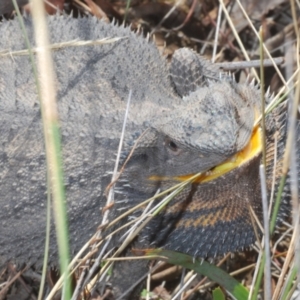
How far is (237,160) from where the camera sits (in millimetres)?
2168

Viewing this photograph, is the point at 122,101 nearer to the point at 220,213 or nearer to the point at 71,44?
the point at 71,44

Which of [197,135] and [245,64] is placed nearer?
[197,135]

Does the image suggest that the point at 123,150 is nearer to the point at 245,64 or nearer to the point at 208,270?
the point at 208,270

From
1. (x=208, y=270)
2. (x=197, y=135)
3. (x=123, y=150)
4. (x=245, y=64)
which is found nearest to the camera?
(x=197, y=135)

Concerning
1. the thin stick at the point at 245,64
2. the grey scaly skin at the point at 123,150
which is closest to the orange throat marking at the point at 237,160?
the grey scaly skin at the point at 123,150

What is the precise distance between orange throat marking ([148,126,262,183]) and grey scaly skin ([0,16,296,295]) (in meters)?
0.02

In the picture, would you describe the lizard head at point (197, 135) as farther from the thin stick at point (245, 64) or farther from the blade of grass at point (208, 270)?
the thin stick at point (245, 64)

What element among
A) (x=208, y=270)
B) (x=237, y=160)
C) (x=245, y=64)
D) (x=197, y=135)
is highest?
(x=245, y=64)

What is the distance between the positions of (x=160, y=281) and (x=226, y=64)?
1.11m

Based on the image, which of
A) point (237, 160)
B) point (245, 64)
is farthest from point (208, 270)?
point (245, 64)

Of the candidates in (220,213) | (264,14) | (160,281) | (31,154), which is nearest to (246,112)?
(220,213)

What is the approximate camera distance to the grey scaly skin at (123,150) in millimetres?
2252

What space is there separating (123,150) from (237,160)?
437 millimetres

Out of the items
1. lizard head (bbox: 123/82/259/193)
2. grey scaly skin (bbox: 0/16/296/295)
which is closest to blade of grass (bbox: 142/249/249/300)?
grey scaly skin (bbox: 0/16/296/295)
